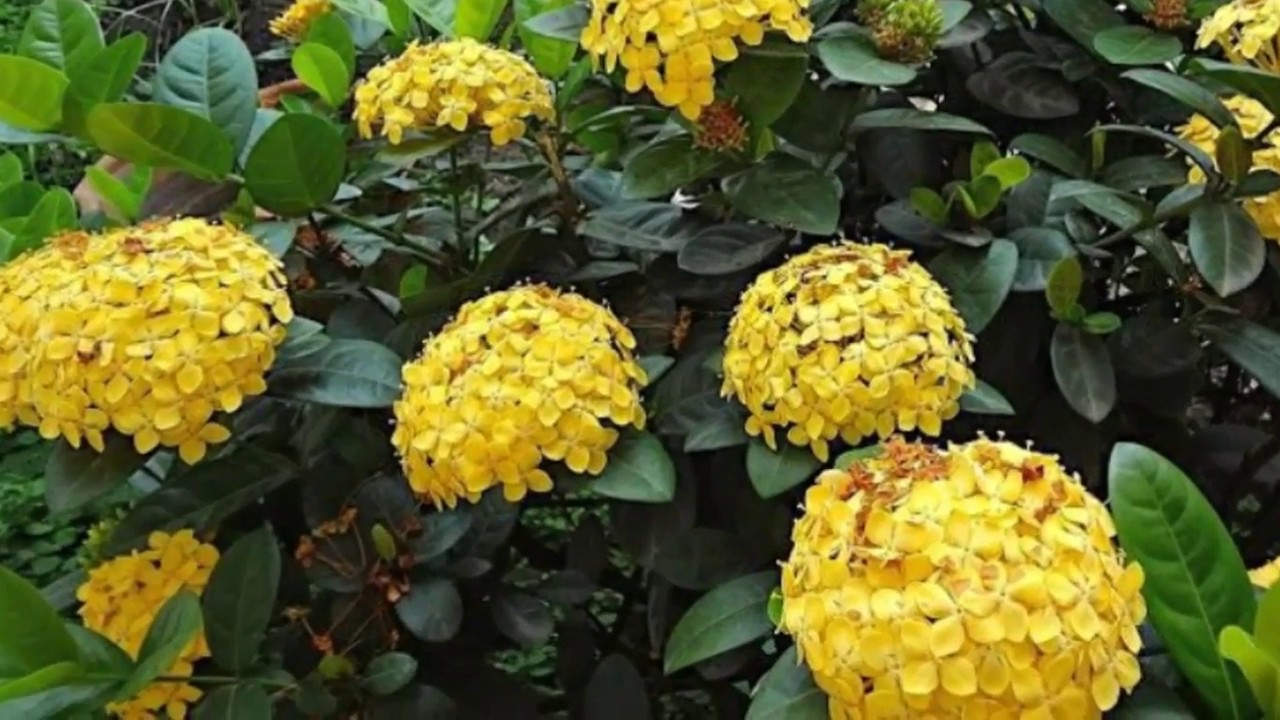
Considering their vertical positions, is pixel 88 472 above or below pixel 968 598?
below

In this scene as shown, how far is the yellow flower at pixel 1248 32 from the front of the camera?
1.03m

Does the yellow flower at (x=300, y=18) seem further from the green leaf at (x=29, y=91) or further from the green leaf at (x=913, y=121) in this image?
the green leaf at (x=913, y=121)

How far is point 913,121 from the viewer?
1113mm

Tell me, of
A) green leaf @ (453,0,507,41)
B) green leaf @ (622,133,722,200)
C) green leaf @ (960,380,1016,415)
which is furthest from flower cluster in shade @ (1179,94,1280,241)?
green leaf @ (453,0,507,41)

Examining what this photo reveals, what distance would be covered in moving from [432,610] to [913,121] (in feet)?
1.65

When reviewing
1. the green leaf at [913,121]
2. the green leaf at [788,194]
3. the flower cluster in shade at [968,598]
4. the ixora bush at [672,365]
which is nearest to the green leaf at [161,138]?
the ixora bush at [672,365]

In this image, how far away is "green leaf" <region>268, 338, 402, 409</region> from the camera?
104cm

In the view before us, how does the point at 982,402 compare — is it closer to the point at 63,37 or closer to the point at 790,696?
the point at 790,696

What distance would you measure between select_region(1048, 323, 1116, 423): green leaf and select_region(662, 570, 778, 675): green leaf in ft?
0.87

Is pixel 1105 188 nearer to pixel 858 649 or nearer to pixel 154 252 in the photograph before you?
pixel 858 649

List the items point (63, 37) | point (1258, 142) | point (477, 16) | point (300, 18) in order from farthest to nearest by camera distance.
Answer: point (300, 18), point (477, 16), point (63, 37), point (1258, 142)

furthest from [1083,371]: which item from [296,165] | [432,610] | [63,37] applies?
[63,37]

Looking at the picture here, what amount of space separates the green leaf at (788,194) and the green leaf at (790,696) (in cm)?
36

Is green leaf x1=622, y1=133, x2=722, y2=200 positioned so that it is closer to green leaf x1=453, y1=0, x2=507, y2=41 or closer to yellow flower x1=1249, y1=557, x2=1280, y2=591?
green leaf x1=453, y1=0, x2=507, y2=41
